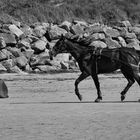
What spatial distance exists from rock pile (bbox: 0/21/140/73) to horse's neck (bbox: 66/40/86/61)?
1393cm

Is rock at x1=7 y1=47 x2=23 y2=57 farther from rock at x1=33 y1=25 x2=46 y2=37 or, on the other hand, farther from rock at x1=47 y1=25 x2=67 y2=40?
rock at x1=33 y1=25 x2=46 y2=37

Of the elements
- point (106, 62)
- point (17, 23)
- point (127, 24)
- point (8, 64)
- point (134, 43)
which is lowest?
point (134, 43)

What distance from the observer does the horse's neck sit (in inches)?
741

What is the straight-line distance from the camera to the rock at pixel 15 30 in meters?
43.0

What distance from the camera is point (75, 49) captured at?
18.9 meters

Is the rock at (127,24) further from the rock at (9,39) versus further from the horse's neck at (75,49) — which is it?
the horse's neck at (75,49)

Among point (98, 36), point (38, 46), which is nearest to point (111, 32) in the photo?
point (98, 36)

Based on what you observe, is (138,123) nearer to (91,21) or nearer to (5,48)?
(5,48)

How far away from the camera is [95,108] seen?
16.0m

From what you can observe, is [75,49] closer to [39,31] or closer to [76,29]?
[39,31]

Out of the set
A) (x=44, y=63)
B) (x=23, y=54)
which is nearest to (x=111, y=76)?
(x=44, y=63)

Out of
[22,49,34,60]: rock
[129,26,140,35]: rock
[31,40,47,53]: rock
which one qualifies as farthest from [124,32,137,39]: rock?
[22,49,34,60]: rock

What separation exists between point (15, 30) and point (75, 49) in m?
25.2

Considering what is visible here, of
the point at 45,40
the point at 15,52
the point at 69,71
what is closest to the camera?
the point at 69,71
